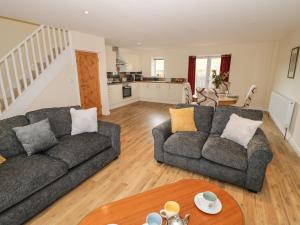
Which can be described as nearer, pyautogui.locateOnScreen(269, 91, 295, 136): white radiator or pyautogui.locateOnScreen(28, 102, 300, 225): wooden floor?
pyautogui.locateOnScreen(28, 102, 300, 225): wooden floor

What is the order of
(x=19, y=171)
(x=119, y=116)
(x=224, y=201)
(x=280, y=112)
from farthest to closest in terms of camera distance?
(x=119, y=116), (x=280, y=112), (x=19, y=171), (x=224, y=201)

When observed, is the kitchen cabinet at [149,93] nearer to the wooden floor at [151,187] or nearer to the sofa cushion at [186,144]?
the wooden floor at [151,187]

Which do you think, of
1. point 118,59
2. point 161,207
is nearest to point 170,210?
point 161,207

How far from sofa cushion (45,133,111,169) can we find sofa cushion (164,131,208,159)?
0.93 metres

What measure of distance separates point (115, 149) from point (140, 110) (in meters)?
3.52

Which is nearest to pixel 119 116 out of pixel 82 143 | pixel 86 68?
pixel 86 68

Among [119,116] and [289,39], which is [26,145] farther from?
[289,39]

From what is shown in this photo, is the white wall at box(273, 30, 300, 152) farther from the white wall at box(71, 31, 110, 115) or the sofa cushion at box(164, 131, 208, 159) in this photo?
the white wall at box(71, 31, 110, 115)

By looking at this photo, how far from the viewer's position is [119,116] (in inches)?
212

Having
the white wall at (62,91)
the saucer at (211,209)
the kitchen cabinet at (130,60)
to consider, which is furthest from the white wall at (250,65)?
the saucer at (211,209)

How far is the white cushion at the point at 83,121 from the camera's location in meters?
2.58

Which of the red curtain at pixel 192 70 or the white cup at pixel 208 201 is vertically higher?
the red curtain at pixel 192 70

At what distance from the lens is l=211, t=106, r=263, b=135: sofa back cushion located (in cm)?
247

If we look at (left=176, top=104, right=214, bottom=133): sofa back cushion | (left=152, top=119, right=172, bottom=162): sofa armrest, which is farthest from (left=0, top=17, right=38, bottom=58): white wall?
(left=176, top=104, right=214, bottom=133): sofa back cushion
